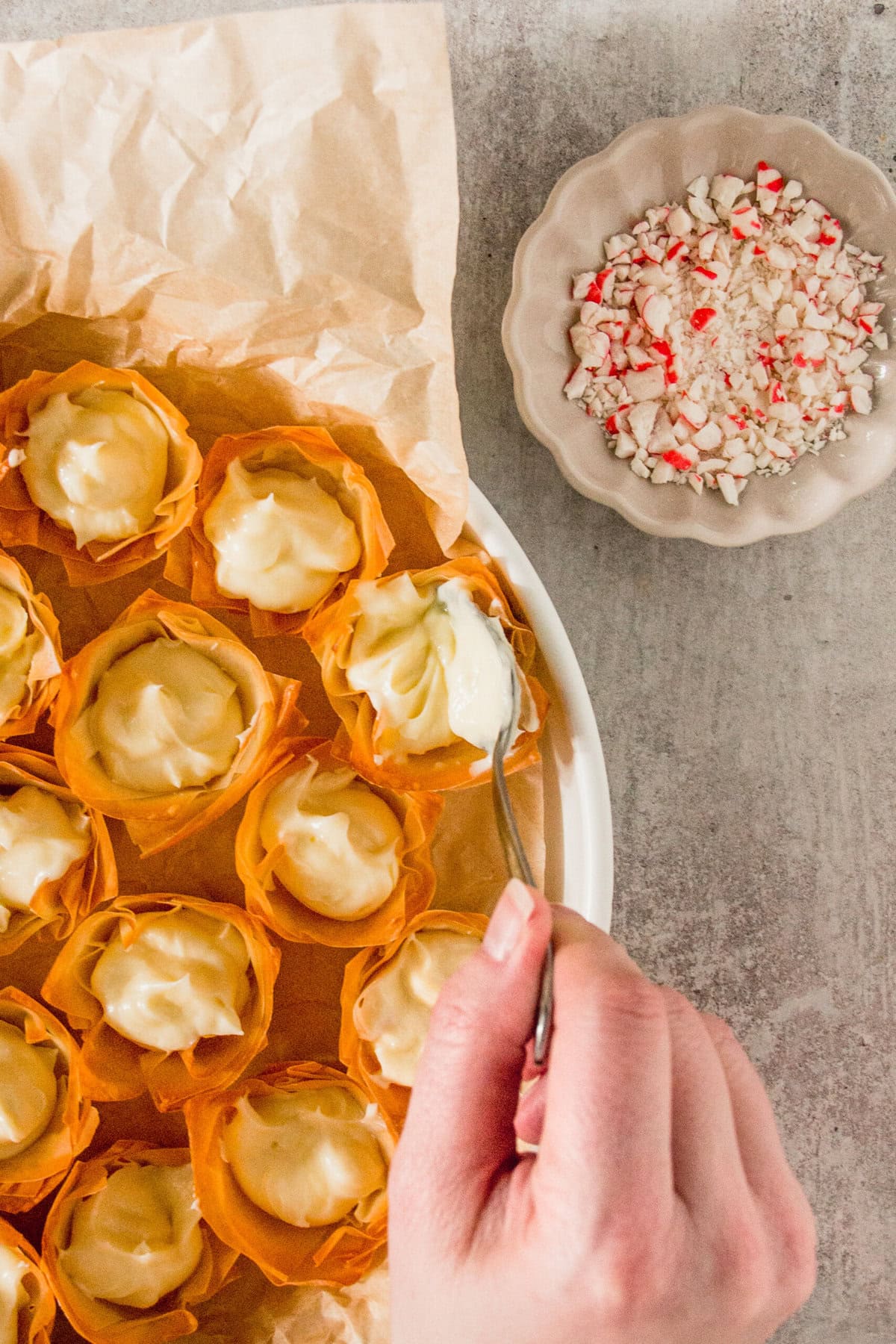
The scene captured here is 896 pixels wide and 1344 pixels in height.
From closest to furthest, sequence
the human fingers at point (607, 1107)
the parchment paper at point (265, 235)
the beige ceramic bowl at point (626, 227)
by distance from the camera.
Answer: the human fingers at point (607, 1107) → the parchment paper at point (265, 235) → the beige ceramic bowl at point (626, 227)

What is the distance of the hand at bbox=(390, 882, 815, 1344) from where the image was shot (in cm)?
47

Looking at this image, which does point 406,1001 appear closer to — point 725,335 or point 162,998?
point 162,998

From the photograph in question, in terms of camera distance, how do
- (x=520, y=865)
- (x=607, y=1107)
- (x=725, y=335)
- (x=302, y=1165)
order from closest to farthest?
(x=607, y=1107) < (x=520, y=865) < (x=302, y=1165) < (x=725, y=335)

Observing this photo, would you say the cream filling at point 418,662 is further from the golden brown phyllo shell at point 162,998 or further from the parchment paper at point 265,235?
the golden brown phyllo shell at point 162,998

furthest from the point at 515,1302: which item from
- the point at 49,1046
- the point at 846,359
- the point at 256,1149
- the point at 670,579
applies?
the point at 846,359

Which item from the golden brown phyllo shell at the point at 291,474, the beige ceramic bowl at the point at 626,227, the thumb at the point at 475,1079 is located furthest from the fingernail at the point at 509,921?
the beige ceramic bowl at the point at 626,227

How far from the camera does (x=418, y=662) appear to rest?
2.35 ft

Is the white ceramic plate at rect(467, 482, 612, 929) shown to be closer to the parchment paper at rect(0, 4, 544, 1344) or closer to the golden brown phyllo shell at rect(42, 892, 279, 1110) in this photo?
the parchment paper at rect(0, 4, 544, 1344)

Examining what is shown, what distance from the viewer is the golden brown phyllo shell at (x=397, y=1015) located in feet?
2.34

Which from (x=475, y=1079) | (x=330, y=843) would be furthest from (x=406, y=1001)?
(x=475, y=1079)

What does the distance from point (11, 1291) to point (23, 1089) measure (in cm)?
12

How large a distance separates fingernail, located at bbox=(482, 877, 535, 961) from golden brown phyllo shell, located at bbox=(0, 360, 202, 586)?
1.13 feet

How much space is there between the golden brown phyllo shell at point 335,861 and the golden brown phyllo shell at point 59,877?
0.09 m

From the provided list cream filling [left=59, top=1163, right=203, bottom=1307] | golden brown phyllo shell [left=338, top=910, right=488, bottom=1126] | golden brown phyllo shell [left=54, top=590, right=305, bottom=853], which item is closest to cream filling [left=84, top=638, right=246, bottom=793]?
golden brown phyllo shell [left=54, top=590, right=305, bottom=853]
